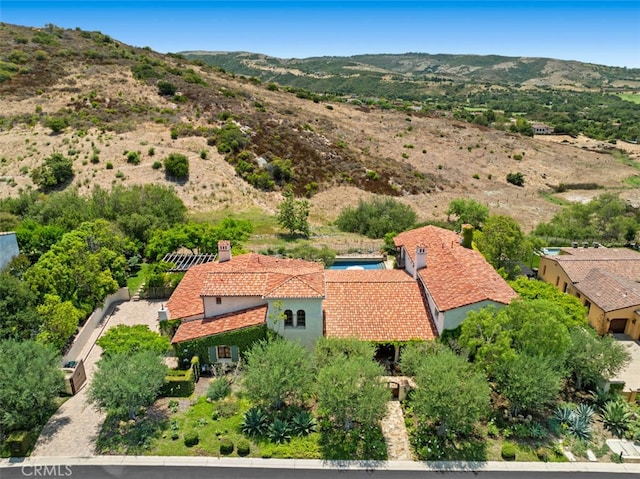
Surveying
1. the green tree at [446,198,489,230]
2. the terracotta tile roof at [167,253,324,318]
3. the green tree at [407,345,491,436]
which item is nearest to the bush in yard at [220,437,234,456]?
the terracotta tile roof at [167,253,324,318]

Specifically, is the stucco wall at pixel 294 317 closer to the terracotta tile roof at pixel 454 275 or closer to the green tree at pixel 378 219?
the terracotta tile roof at pixel 454 275

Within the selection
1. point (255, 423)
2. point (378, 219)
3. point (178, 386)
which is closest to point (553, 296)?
point (255, 423)

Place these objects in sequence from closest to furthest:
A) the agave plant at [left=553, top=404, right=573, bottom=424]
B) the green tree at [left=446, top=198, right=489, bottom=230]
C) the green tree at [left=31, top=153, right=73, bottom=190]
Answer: the agave plant at [left=553, top=404, right=573, bottom=424]
the green tree at [left=446, top=198, right=489, bottom=230]
the green tree at [left=31, top=153, right=73, bottom=190]

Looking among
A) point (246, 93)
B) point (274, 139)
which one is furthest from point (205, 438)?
point (246, 93)

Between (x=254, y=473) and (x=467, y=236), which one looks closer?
(x=254, y=473)

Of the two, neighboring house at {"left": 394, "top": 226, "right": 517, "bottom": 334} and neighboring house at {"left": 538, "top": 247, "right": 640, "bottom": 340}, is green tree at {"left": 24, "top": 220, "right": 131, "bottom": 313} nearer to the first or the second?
neighboring house at {"left": 394, "top": 226, "right": 517, "bottom": 334}

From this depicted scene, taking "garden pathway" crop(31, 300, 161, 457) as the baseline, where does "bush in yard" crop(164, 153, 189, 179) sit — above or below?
above

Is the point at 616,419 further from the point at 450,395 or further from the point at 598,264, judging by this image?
the point at 598,264

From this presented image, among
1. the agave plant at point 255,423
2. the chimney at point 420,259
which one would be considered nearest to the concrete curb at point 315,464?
the agave plant at point 255,423
